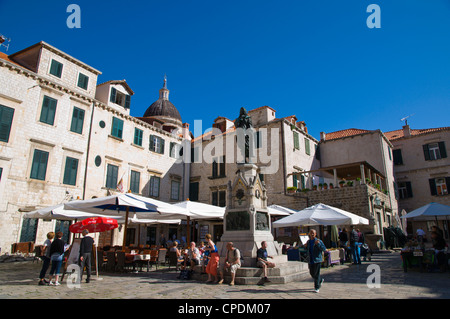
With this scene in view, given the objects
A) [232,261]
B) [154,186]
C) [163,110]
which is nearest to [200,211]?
[232,261]

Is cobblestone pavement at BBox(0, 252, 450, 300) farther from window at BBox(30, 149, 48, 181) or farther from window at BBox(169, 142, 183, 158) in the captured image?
window at BBox(169, 142, 183, 158)

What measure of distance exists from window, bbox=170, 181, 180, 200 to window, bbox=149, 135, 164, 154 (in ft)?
9.61

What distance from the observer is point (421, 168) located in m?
26.2

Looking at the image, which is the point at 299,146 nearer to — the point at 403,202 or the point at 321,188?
the point at 321,188

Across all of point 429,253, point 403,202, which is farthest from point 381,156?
point 429,253

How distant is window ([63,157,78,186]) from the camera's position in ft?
56.9

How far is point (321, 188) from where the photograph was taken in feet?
68.8

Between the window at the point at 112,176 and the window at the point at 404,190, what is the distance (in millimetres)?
24023

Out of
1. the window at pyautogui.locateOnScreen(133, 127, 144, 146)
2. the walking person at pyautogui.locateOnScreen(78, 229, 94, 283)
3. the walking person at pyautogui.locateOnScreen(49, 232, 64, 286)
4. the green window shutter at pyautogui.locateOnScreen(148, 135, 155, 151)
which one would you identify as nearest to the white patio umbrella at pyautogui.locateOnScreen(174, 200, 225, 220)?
the walking person at pyautogui.locateOnScreen(78, 229, 94, 283)

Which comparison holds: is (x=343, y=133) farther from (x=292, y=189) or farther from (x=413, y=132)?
(x=292, y=189)

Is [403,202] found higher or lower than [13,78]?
lower

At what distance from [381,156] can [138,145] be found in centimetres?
1906

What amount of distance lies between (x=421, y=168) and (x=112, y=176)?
25.3 meters

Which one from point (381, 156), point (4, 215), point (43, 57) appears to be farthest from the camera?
point (381, 156)
